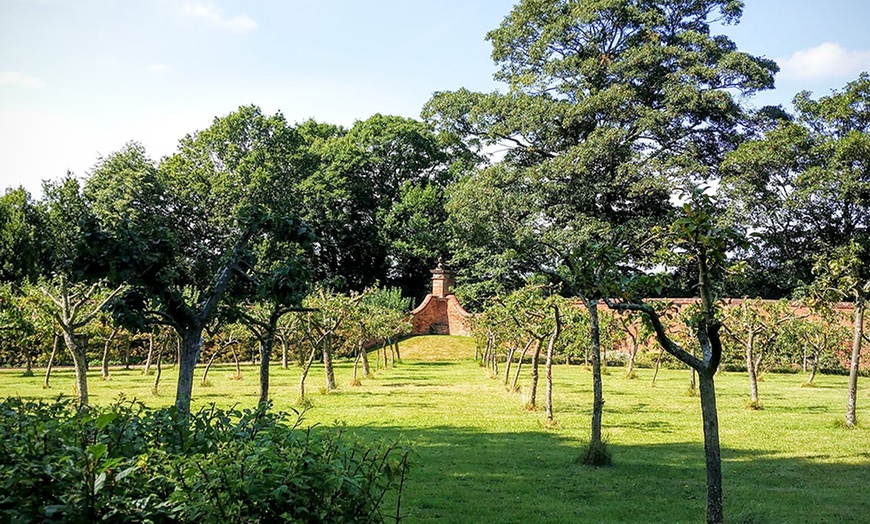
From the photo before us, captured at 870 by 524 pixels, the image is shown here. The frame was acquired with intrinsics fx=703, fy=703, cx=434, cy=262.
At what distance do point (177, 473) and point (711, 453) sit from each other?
4635mm

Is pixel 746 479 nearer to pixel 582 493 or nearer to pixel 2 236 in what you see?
pixel 582 493

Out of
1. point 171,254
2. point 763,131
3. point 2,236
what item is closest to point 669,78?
point 763,131

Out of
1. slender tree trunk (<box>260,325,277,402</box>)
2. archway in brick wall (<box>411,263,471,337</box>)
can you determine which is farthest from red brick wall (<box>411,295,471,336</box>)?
slender tree trunk (<box>260,325,277,402</box>)

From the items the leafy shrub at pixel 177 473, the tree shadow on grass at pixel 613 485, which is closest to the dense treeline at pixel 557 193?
the tree shadow on grass at pixel 613 485

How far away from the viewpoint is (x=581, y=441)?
12.0m

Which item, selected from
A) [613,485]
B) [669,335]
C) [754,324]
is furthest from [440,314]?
[613,485]

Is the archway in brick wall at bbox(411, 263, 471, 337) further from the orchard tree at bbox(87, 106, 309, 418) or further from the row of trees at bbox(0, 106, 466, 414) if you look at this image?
the orchard tree at bbox(87, 106, 309, 418)

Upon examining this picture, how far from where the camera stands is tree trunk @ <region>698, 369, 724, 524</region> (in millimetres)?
5992

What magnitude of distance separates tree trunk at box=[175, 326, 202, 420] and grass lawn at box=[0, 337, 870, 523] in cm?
56

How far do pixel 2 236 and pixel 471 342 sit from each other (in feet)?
76.5

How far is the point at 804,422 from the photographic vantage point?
1454cm

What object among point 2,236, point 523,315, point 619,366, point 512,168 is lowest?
point 619,366

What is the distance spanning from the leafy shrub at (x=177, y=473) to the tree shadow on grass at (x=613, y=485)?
→ 7.77 feet

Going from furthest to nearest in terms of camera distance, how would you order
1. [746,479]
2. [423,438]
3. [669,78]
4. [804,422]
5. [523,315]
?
[669,78] → [523,315] → [804,422] → [423,438] → [746,479]
